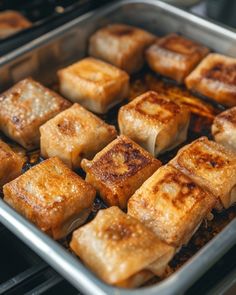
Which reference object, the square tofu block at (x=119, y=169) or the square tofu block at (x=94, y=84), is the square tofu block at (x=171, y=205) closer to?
the square tofu block at (x=119, y=169)

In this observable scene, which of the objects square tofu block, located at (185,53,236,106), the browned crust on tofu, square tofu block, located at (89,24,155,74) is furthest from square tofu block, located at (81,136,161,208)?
square tofu block, located at (89,24,155,74)

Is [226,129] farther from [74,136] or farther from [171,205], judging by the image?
[74,136]

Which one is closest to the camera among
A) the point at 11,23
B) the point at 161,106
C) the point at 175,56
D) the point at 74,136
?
the point at 74,136

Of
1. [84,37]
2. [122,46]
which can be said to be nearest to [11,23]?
[84,37]

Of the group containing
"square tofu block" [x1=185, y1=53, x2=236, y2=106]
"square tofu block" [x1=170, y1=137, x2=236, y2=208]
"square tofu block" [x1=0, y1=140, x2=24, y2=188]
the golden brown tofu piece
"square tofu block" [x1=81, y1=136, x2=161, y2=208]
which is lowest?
"square tofu block" [x1=0, y1=140, x2=24, y2=188]

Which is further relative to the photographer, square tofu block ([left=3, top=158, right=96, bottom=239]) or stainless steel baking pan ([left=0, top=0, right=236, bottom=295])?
stainless steel baking pan ([left=0, top=0, right=236, bottom=295])

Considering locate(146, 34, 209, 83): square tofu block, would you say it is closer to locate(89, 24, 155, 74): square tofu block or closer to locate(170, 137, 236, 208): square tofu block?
locate(89, 24, 155, 74): square tofu block

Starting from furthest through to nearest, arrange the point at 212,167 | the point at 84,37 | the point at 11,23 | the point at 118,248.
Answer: the point at 11,23 → the point at 84,37 → the point at 212,167 → the point at 118,248
